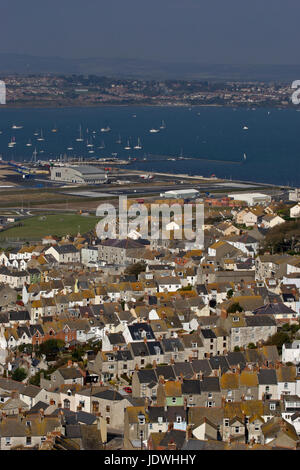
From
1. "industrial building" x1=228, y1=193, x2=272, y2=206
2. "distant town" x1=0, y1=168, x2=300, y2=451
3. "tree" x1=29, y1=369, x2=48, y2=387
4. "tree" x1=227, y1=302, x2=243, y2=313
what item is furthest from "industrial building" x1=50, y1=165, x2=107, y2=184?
"tree" x1=29, y1=369, x2=48, y2=387

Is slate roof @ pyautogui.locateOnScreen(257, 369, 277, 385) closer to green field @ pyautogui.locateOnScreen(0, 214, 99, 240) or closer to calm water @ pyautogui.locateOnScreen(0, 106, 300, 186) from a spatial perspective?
green field @ pyautogui.locateOnScreen(0, 214, 99, 240)

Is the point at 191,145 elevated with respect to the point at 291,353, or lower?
lower

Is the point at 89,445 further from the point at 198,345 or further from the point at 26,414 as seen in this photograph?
the point at 198,345

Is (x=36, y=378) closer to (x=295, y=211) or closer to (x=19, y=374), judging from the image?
(x=19, y=374)

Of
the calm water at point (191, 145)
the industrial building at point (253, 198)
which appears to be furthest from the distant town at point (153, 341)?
the calm water at point (191, 145)

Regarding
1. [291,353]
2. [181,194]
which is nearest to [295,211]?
[181,194]

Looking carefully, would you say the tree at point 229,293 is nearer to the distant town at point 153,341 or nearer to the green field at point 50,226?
the distant town at point 153,341
